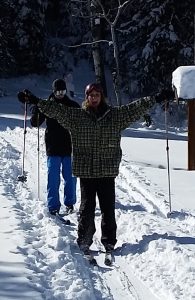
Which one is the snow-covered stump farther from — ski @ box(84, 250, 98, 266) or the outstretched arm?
ski @ box(84, 250, 98, 266)

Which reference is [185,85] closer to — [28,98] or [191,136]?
[191,136]

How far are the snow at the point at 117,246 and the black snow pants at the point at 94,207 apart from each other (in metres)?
0.18

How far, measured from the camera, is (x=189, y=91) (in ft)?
38.2

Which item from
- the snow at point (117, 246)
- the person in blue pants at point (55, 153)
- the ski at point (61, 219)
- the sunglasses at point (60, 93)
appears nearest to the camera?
the snow at point (117, 246)

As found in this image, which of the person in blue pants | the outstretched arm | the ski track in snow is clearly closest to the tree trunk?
the ski track in snow

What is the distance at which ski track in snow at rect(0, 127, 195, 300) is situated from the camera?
5457 millimetres

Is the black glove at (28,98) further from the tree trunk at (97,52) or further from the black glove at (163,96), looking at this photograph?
the tree trunk at (97,52)

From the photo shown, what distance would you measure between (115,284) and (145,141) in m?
12.4

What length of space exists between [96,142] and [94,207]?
758 millimetres

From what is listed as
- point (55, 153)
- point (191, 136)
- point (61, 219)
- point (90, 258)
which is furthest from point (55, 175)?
point (191, 136)

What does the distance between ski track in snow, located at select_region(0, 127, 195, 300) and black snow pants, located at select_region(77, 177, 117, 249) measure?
0.17 meters

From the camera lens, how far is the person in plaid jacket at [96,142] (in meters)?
6.46

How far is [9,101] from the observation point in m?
27.9

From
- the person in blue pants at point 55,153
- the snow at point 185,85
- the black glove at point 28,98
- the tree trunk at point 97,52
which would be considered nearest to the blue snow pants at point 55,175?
the person in blue pants at point 55,153
